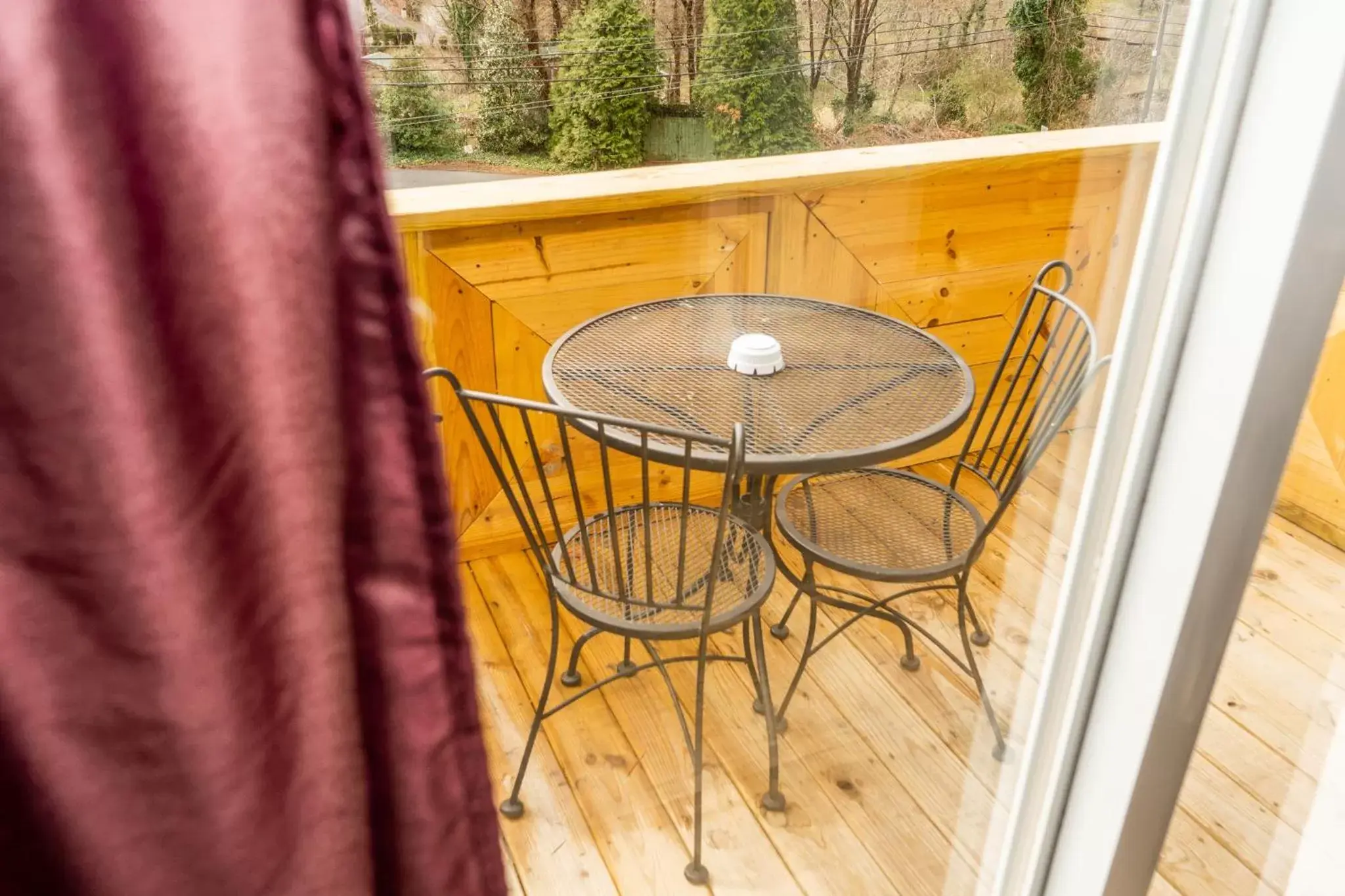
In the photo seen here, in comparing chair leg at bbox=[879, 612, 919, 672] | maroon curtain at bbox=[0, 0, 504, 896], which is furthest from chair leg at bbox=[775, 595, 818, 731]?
maroon curtain at bbox=[0, 0, 504, 896]

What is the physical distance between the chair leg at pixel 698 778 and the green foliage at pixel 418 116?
864 millimetres

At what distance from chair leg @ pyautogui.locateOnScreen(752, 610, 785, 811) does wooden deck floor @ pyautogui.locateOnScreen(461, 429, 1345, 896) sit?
17 mm

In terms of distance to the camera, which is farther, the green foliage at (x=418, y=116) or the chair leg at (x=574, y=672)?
the chair leg at (x=574, y=672)

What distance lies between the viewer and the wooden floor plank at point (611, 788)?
1.41 meters

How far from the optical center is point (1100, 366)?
72 cm

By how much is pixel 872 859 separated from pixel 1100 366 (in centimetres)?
97

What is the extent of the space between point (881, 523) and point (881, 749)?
387mm

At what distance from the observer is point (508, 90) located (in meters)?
1.74

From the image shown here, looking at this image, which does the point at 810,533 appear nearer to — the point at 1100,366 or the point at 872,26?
the point at 1100,366

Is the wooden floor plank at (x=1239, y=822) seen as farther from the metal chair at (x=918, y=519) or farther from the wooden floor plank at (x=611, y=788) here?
the wooden floor plank at (x=611, y=788)

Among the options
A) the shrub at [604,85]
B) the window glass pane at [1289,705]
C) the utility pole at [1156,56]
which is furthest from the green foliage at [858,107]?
the window glass pane at [1289,705]

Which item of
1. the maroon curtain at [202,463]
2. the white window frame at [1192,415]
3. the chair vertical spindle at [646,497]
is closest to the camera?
the maroon curtain at [202,463]

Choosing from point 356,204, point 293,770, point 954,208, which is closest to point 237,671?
point 293,770

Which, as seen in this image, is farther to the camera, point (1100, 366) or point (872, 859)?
point (872, 859)
